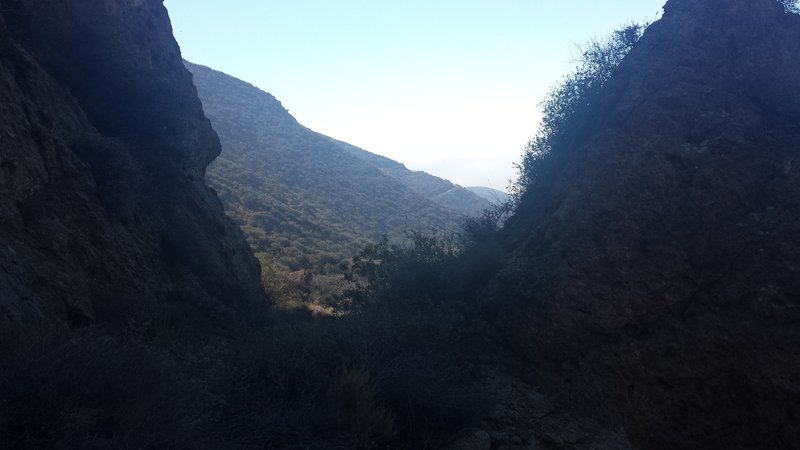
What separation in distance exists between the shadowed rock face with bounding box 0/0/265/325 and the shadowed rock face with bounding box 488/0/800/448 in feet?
18.0

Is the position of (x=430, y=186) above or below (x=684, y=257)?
below

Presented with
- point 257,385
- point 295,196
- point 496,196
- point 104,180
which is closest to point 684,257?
point 257,385

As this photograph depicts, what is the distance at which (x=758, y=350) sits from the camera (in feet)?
18.3

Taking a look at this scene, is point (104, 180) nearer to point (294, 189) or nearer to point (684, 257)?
point (684, 257)

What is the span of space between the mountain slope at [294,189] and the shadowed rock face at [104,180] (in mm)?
9810

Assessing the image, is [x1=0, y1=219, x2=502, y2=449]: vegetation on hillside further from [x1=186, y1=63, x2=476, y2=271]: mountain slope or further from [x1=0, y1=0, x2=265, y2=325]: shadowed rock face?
[x1=186, y1=63, x2=476, y2=271]: mountain slope

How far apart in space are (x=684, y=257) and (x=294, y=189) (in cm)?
3099

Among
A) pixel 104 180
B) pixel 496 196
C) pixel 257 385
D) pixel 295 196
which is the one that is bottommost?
pixel 295 196

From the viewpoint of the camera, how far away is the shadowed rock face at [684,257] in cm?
564

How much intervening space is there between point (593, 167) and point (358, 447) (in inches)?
215

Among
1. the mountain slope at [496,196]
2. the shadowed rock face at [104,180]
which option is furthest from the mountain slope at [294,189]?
the shadowed rock face at [104,180]

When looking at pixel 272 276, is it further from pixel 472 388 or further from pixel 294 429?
pixel 294 429

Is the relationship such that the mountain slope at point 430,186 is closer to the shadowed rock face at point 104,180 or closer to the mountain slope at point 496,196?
the mountain slope at point 496,196

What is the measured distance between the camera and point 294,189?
35.6 metres
